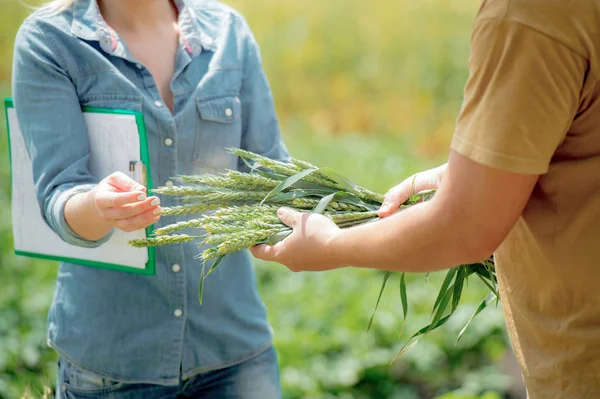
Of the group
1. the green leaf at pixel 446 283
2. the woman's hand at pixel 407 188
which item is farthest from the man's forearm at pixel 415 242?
the green leaf at pixel 446 283

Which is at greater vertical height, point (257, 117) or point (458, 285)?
point (257, 117)

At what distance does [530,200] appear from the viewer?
1.26 meters

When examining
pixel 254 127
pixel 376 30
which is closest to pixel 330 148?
pixel 376 30

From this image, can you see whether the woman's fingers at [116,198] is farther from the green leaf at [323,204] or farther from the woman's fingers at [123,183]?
the green leaf at [323,204]

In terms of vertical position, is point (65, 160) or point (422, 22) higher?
point (65, 160)

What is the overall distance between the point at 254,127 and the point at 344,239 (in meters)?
0.76

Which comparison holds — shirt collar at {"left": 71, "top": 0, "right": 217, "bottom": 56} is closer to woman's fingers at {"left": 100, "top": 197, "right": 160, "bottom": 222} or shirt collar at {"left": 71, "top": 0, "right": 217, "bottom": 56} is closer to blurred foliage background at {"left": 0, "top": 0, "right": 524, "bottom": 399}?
woman's fingers at {"left": 100, "top": 197, "right": 160, "bottom": 222}

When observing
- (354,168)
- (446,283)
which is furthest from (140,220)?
(354,168)

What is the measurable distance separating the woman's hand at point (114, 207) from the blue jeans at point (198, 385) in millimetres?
384

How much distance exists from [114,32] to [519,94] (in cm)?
115

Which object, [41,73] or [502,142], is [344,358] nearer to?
[41,73]

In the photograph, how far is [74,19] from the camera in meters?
1.92

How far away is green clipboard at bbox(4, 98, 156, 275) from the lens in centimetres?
178

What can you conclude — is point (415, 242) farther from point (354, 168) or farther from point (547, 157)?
point (354, 168)
